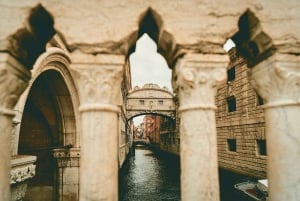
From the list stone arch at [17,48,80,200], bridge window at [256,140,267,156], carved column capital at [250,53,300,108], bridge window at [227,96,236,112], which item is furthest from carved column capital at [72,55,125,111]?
bridge window at [227,96,236,112]

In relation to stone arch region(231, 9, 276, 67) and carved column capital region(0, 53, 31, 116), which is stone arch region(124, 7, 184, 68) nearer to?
stone arch region(231, 9, 276, 67)

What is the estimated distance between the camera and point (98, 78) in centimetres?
188

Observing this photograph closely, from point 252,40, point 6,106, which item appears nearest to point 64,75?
point 6,106

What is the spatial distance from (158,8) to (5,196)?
1.84 m

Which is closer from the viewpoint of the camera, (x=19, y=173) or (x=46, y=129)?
(x=19, y=173)

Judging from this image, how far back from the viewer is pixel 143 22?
6.68 feet

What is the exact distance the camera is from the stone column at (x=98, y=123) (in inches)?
69.4

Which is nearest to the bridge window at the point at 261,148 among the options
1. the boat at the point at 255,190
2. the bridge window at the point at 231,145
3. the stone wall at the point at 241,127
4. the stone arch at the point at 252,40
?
the stone wall at the point at 241,127

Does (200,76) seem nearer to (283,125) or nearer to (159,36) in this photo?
(159,36)

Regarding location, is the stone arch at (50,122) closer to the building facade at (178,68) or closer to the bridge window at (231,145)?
the building facade at (178,68)

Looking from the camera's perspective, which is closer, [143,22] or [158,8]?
[158,8]

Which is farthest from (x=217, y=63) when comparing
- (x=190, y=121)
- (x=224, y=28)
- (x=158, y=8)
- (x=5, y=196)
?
(x=5, y=196)

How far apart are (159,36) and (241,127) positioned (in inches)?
415

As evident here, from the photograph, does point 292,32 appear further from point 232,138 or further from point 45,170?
point 232,138
